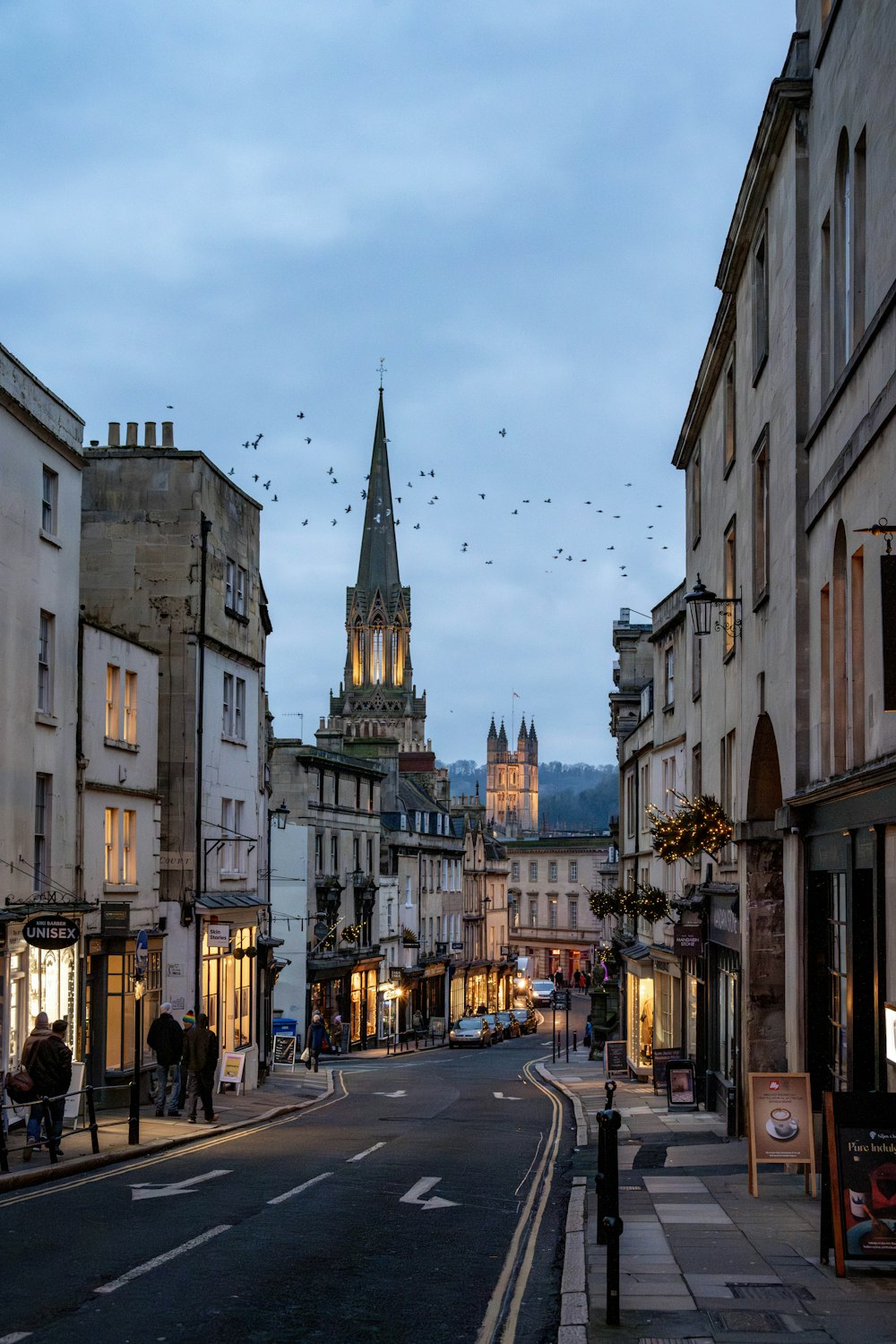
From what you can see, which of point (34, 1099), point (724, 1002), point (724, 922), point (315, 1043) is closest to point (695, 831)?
point (724, 922)

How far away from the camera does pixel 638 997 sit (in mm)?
43562

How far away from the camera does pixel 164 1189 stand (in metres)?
18.3

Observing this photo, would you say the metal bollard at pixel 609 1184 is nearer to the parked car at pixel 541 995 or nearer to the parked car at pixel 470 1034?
the parked car at pixel 470 1034

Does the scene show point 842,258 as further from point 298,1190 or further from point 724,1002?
point 724,1002

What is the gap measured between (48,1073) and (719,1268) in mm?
11434

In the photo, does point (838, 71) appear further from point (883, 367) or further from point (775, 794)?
point (775, 794)

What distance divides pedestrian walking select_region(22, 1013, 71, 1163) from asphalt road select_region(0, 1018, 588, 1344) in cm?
110

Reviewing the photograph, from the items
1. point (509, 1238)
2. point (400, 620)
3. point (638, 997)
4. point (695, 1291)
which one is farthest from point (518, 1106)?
point (400, 620)

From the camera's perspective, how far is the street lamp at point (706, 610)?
21.6 m

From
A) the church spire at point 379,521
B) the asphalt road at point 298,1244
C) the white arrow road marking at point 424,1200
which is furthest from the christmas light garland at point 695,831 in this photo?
the church spire at point 379,521

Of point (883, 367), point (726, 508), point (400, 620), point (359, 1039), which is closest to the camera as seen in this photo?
point (883, 367)

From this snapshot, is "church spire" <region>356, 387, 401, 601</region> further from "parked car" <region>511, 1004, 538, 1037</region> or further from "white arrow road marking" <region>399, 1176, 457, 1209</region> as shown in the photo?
"white arrow road marking" <region>399, 1176, 457, 1209</region>

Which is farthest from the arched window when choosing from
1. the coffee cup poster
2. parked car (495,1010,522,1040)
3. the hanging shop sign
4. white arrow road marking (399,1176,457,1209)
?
parked car (495,1010,522,1040)

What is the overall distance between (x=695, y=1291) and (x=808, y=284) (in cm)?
1246
